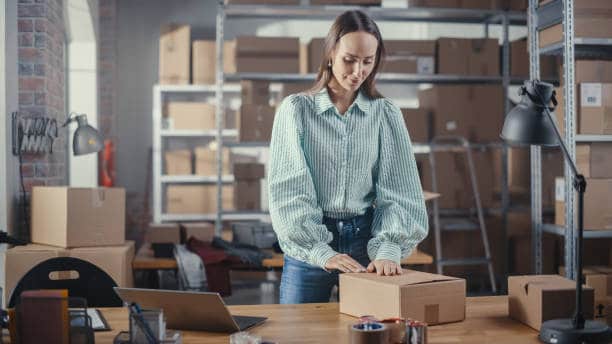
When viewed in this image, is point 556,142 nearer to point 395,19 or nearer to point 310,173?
point 310,173

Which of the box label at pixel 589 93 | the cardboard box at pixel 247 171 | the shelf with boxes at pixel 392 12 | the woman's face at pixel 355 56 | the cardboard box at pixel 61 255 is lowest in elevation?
the cardboard box at pixel 61 255

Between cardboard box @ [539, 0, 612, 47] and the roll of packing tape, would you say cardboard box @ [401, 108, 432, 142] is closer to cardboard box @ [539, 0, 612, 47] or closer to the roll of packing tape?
cardboard box @ [539, 0, 612, 47]

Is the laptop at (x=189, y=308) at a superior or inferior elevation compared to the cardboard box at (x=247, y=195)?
inferior

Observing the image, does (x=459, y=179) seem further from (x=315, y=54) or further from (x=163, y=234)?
(x=163, y=234)

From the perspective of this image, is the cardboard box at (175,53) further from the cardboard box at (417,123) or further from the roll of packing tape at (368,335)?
the roll of packing tape at (368,335)

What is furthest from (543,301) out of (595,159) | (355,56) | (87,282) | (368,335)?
(595,159)

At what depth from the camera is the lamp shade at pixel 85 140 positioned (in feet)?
12.4

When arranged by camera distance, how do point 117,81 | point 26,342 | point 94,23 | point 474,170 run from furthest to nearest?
1. point 117,81
2. point 94,23
3. point 474,170
4. point 26,342

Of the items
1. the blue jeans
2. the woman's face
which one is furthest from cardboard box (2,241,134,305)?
the woman's face

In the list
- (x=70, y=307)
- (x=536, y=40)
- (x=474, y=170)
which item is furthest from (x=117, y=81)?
(x=70, y=307)

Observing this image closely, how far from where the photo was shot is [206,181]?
7.19 metres

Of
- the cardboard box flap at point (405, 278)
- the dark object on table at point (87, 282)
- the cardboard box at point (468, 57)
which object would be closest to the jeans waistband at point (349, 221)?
the cardboard box flap at point (405, 278)

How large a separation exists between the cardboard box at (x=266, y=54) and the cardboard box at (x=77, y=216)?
225 cm

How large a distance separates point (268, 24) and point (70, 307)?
6838 millimetres
